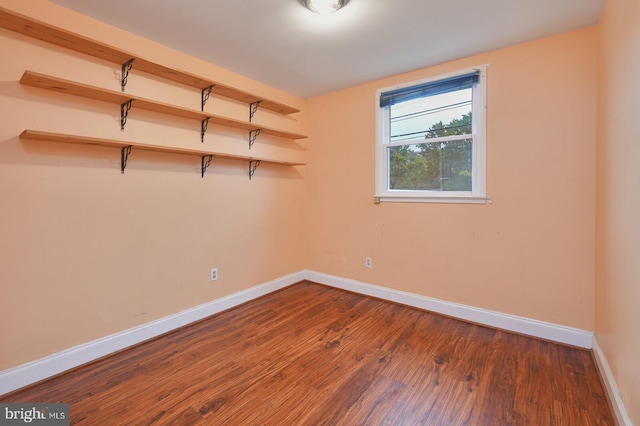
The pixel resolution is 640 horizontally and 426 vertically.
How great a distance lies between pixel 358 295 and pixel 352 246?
1.89ft

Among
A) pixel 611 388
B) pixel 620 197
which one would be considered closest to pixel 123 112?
pixel 620 197

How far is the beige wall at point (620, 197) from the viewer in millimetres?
1282

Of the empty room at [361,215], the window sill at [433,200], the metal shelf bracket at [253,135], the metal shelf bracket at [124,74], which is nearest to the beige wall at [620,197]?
the empty room at [361,215]

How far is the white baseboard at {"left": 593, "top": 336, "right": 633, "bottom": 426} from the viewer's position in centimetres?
135

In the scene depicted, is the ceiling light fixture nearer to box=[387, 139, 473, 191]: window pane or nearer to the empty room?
the empty room

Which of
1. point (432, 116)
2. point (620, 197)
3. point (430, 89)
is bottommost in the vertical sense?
point (620, 197)

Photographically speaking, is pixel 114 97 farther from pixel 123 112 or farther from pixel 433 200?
pixel 433 200

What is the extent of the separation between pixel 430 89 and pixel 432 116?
0.26 m

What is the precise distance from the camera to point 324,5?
6.03 ft

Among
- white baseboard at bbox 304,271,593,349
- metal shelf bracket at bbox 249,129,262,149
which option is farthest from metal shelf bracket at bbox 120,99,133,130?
white baseboard at bbox 304,271,593,349

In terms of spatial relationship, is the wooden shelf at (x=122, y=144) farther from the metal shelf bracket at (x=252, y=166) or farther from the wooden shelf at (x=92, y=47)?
the wooden shelf at (x=92, y=47)

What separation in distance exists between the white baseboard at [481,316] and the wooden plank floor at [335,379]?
0.29 ft

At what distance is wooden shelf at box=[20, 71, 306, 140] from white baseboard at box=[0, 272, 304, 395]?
1.72m

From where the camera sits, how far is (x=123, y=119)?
84.0 inches
